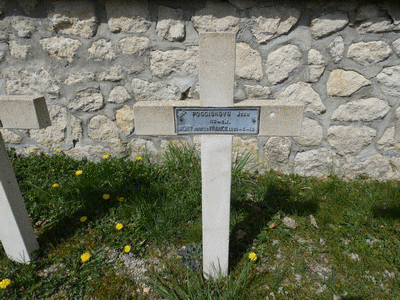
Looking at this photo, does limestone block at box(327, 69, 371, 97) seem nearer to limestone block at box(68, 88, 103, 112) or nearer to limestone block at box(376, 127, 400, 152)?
limestone block at box(376, 127, 400, 152)

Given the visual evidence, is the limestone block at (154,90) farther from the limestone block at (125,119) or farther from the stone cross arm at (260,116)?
the stone cross arm at (260,116)

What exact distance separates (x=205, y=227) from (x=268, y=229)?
0.74m

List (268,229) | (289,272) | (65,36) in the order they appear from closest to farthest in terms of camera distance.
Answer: (289,272) → (268,229) → (65,36)

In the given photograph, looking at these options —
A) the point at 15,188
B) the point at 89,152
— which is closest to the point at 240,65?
the point at 89,152

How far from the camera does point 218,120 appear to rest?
135 cm

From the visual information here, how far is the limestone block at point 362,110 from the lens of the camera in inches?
96.3

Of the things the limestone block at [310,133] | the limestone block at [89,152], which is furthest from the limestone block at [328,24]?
the limestone block at [89,152]

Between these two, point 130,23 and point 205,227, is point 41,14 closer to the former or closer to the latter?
point 130,23

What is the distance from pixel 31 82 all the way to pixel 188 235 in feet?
6.89

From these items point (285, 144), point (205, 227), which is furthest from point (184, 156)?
point (205, 227)

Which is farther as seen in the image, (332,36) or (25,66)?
(25,66)

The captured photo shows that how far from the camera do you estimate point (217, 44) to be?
1.18 meters

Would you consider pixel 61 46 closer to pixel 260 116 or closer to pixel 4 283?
pixel 4 283

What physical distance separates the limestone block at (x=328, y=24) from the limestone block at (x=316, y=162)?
1064mm
